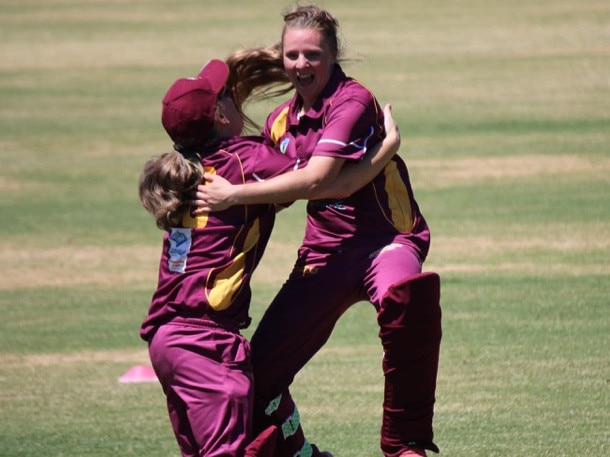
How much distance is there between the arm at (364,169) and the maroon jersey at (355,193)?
54 millimetres

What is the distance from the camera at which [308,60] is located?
546 cm

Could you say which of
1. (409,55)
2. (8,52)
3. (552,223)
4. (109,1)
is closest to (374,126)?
(552,223)

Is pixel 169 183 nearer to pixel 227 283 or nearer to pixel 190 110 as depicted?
pixel 190 110

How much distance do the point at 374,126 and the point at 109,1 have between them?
24.5m

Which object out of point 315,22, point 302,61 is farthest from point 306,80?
point 315,22

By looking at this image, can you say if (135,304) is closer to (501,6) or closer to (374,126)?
(374,126)

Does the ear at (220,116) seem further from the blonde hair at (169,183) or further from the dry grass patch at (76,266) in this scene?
the dry grass patch at (76,266)

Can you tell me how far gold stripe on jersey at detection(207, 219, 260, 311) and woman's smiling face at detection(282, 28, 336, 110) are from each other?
2.45ft

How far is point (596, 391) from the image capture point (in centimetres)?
695

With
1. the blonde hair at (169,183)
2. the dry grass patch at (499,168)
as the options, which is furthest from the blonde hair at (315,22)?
the dry grass patch at (499,168)

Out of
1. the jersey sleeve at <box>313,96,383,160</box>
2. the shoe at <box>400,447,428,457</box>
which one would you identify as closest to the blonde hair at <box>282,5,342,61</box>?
the jersey sleeve at <box>313,96,383,160</box>

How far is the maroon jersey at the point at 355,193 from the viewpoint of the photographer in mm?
5422

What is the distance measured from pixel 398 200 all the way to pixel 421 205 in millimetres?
6856

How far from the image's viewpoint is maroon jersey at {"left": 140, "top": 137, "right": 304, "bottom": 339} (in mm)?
5062
